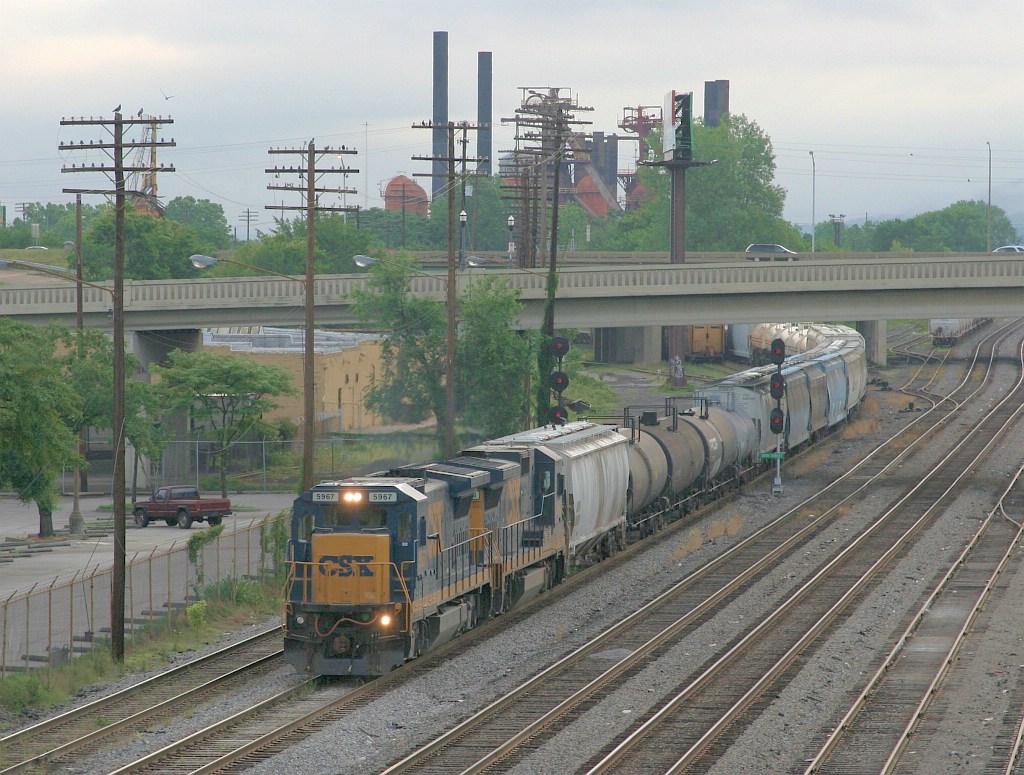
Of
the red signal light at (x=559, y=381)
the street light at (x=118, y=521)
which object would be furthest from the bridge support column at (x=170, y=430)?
the street light at (x=118, y=521)

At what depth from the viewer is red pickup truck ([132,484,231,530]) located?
4947cm

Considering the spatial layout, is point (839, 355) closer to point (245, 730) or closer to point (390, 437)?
point (390, 437)

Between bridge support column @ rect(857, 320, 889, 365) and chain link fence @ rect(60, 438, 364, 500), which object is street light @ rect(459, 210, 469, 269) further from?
bridge support column @ rect(857, 320, 889, 365)

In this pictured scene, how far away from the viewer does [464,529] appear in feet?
83.0

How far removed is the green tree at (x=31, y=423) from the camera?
3828 cm

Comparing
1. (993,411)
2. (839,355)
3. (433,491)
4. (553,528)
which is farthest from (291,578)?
(993,411)

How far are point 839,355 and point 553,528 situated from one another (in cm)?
3845

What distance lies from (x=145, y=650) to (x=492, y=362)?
2926cm

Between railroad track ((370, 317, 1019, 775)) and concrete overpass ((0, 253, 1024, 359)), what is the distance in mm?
16133

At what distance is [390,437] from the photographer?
2323 inches

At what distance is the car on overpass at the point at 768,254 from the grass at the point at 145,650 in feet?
271

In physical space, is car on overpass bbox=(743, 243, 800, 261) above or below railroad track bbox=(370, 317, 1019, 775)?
above

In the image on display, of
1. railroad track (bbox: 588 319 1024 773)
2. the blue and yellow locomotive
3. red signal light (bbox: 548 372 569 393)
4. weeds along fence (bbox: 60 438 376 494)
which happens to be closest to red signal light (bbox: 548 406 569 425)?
red signal light (bbox: 548 372 569 393)

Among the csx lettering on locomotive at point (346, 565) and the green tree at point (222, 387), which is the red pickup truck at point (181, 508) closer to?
the green tree at point (222, 387)
